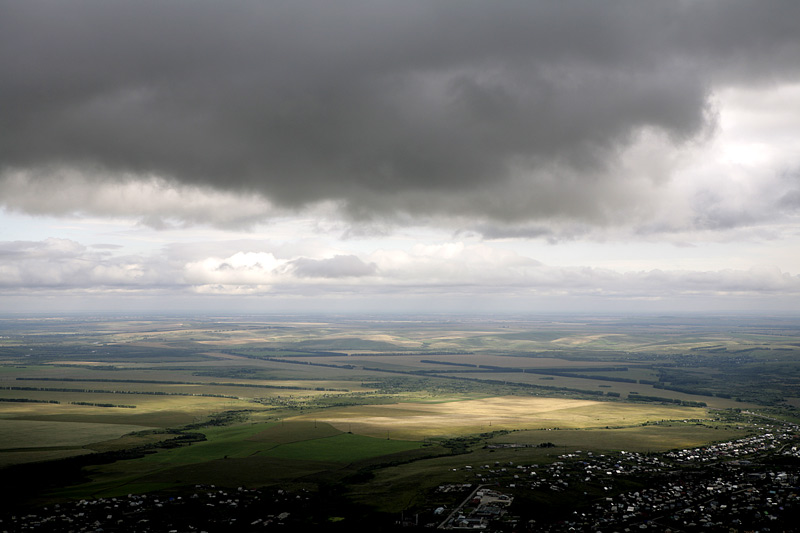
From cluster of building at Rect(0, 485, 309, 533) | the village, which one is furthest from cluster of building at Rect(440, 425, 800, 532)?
cluster of building at Rect(0, 485, 309, 533)

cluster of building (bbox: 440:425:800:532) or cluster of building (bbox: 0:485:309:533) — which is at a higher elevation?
cluster of building (bbox: 0:485:309:533)

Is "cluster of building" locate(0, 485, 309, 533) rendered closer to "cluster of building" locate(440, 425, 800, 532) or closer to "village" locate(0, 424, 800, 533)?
"village" locate(0, 424, 800, 533)

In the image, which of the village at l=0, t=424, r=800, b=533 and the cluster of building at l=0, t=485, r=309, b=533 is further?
the village at l=0, t=424, r=800, b=533

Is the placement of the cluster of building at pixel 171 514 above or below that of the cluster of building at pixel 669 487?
above

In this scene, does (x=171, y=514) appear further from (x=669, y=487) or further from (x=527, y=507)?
(x=669, y=487)

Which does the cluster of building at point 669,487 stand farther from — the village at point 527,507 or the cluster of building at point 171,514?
the cluster of building at point 171,514

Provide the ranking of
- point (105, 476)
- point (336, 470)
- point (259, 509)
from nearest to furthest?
point (259, 509)
point (105, 476)
point (336, 470)

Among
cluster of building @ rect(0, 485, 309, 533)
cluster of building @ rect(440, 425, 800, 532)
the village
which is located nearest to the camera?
cluster of building @ rect(0, 485, 309, 533)

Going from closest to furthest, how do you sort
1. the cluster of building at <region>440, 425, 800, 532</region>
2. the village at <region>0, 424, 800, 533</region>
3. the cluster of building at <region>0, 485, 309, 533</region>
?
the cluster of building at <region>0, 485, 309, 533</region>
the village at <region>0, 424, 800, 533</region>
the cluster of building at <region>440, 425, 800, 532</region>

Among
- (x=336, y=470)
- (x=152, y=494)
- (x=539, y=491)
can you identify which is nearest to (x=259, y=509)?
(x=152, y=494)

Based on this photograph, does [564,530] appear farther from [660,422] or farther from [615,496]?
[660,422]

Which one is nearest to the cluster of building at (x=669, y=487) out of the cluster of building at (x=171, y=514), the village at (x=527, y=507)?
the village at (x=527, y=507)
